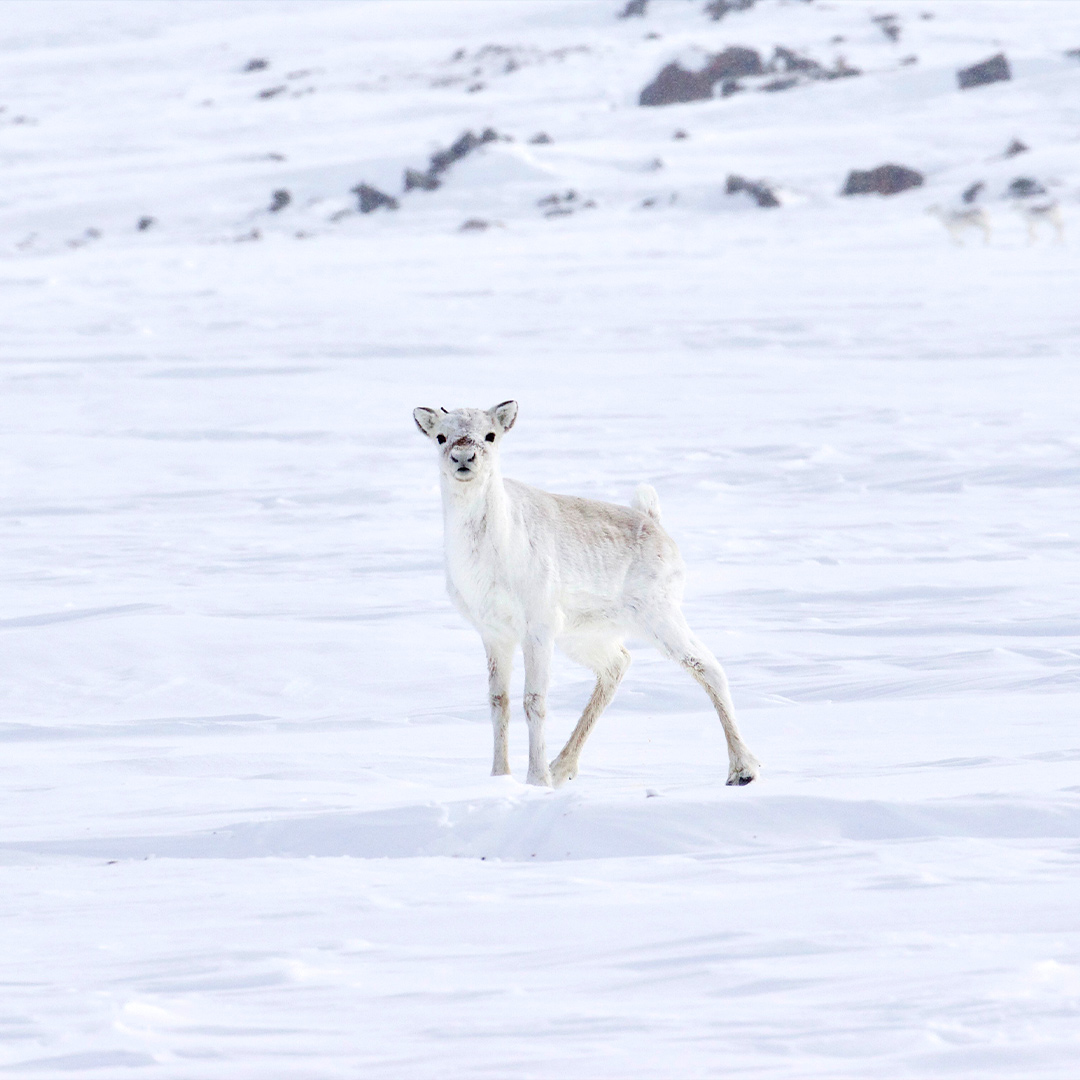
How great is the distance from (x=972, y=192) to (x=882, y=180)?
6.58ft

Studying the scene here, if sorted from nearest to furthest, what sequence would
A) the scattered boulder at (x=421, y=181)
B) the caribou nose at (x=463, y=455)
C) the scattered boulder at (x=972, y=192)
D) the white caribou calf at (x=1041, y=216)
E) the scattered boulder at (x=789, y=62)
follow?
the caribou nose at (x=463, y=455) < the white caribou calf at (x=1041, y=216) < the scattered boulder at (x=972, y=192) < the scattered boulder at (x=421, y=181) < the scattered boulder at (x=789, y=62)

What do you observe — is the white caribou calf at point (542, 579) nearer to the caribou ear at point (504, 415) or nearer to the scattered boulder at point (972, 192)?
the caribou ear at point (504, 415)

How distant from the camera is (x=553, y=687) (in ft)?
22.8

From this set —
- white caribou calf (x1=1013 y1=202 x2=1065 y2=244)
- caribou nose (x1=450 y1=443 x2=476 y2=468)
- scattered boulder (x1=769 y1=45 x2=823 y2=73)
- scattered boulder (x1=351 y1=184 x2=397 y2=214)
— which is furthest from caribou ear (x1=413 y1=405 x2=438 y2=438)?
scattered boulder (x1=769 y1=45 x2=823 y2=73)

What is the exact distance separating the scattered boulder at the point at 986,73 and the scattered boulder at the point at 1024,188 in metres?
13.1

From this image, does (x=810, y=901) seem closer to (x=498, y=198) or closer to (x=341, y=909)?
(x=341, y=909)

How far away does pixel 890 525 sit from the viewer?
1001cm

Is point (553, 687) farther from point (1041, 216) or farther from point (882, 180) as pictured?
point (882, 180)

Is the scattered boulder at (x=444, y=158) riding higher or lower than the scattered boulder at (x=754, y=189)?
lower

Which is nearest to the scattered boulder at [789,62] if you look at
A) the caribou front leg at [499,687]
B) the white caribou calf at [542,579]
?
the white caribou calf at [542,579]

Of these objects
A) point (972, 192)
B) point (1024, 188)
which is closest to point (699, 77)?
point (972, 192)

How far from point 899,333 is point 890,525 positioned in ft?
29.4

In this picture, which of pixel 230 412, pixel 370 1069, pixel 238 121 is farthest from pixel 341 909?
pixel 238 121

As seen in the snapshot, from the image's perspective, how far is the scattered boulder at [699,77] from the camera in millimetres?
48625
